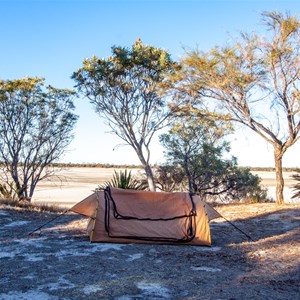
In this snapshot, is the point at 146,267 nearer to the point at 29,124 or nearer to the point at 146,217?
the point at 146,217

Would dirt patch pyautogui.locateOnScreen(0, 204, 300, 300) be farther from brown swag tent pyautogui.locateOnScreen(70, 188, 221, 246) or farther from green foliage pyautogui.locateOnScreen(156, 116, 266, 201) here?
green foliage pyautogui.locateOnScreen(156, 116, 266, 201)

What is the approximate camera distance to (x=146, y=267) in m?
6.52

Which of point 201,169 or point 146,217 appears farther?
point 201,169

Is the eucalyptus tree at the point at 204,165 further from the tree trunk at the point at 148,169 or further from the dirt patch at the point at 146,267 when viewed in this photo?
the dirt patch at the point at 146,267

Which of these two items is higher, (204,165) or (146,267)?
(204,165)

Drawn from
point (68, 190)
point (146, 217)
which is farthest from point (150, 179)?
point (68, 190)

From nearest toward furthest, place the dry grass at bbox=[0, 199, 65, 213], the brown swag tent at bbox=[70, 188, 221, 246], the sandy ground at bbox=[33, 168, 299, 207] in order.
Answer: the brown swag tent at bbox=[70, 188, 221, 246]
the dry grass at bbox=[0, 199, 65, 213]
the sandy ground at bbox=[33, 168, 299, 207]

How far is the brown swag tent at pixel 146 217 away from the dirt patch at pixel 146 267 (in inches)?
12.3

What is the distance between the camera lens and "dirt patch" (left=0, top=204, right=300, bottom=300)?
5.16 meters

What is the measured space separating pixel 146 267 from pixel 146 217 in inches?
99.8

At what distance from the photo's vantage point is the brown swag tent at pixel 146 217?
8.66 meters

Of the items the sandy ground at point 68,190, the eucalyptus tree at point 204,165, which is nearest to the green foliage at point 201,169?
the eucalyptus tree at point 204,165

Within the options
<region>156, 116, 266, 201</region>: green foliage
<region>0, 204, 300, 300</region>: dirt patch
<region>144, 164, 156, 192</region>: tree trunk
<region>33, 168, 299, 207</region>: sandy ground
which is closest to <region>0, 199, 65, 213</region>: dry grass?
<region>33, 168, 299, 207</region>: sandy ground

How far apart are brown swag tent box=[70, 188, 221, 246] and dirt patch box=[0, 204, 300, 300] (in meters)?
0.31
